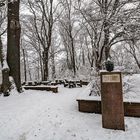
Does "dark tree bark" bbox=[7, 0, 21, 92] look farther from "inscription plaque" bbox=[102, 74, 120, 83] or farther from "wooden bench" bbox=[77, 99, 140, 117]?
"inscription plaque" bbox=[102, 74, 120, 83]

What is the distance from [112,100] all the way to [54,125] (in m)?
1.65

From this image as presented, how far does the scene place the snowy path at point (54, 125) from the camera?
14.7 ft

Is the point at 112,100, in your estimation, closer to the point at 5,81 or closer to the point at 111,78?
the point at 111,78

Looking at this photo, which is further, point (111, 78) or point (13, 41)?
point (13, 41)

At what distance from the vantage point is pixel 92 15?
511 inches

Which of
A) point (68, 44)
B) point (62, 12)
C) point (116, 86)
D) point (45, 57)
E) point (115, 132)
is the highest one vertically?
point (62, 12)

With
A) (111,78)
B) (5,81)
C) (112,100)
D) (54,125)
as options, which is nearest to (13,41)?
(5,81)

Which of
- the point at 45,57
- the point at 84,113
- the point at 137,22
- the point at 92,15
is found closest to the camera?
the point at 84,113

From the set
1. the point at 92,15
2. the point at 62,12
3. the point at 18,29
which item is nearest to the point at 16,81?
the point at 18,29

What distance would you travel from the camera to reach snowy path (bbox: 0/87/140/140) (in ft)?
14.7

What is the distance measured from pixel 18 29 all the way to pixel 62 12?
13.1m

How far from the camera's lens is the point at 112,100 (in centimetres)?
473

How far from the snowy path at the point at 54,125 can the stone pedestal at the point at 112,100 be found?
21cm

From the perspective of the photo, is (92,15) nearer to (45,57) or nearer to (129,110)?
(45,57)
